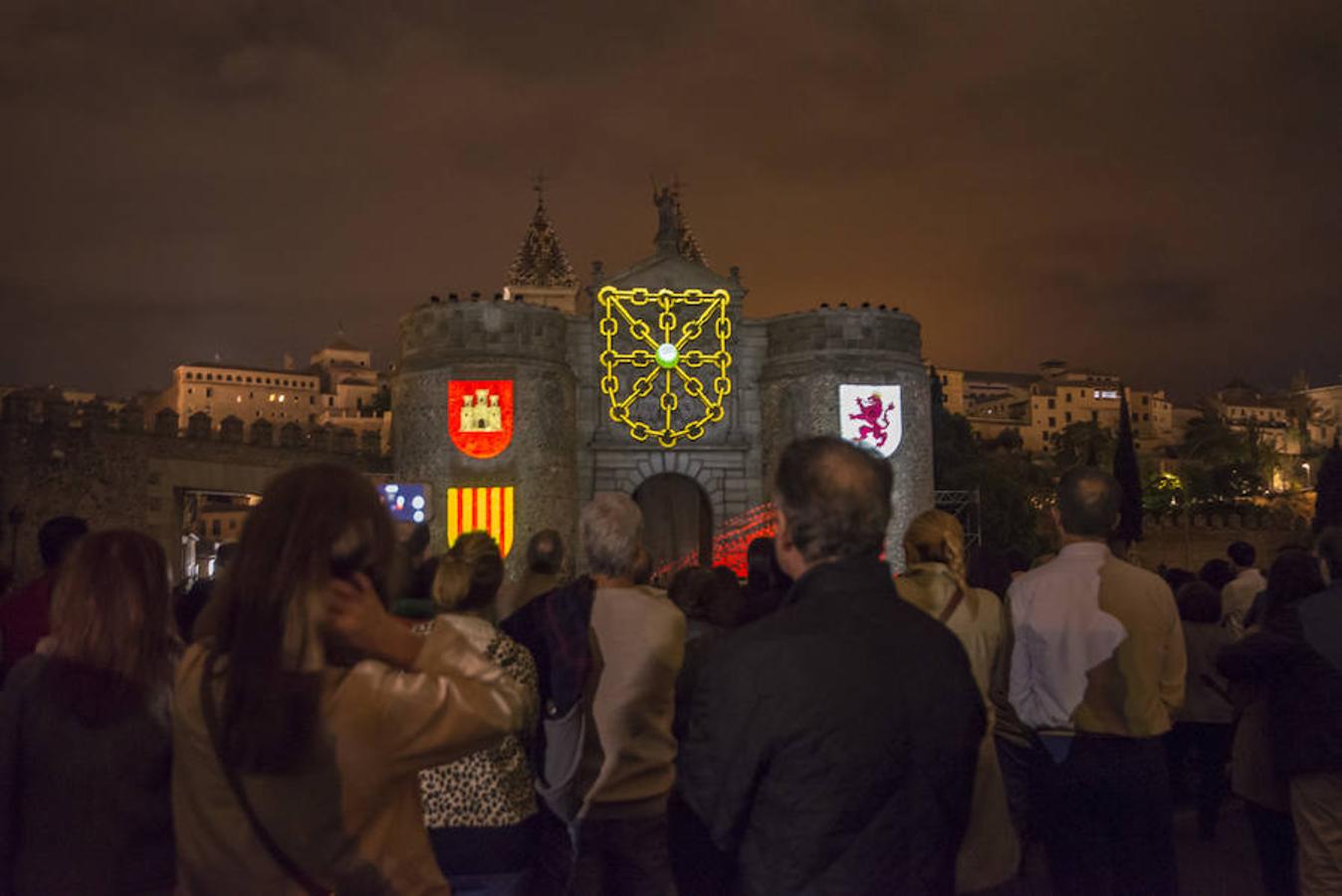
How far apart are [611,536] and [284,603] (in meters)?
2.17

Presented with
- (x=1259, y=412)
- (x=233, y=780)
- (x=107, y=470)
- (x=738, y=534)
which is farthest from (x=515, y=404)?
(x=1259, y=412)

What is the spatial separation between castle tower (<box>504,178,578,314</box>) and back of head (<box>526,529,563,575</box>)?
7531 cm

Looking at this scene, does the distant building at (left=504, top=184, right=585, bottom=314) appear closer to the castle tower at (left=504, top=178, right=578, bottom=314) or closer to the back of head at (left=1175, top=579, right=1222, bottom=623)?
the castle tower at (left=504, top=178, right=578, bottom=314)

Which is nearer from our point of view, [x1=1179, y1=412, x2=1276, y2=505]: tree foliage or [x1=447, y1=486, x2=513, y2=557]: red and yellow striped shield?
[x1=447, y1=486, x2=513, y2=557]: red and yellow striped shield

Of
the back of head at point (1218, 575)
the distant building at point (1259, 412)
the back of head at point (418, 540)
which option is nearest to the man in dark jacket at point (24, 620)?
the back of head at point (418, 540)

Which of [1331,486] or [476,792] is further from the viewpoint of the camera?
[1331,486]

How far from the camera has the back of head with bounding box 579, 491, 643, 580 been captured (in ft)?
14.8

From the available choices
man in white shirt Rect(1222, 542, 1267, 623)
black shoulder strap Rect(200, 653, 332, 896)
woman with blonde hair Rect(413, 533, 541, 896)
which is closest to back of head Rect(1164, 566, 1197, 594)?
man in white shirt Rect(1222, 542, 1267, 623)

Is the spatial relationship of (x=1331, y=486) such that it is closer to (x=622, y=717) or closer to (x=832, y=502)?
(x=622, y=717)

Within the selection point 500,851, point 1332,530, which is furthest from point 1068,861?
point 500,851

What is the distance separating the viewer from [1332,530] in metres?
4.99

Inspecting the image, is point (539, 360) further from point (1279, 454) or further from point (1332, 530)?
point (1279, 454)

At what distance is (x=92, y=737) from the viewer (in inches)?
126

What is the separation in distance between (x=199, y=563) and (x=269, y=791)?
3140 centimetres
